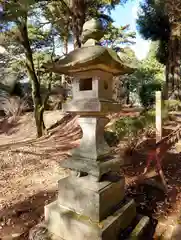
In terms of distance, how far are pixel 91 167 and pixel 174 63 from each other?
8.13 metres

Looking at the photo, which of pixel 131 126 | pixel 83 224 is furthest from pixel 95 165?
pixel 131 126

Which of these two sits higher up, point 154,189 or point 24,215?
point 154,189

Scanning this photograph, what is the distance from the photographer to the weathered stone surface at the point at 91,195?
5.69 ft

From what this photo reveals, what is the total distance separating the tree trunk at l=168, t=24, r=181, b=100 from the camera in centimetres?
813

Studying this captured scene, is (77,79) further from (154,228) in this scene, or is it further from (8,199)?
(8,199)

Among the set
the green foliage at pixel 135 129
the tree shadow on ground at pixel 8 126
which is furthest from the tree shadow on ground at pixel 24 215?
the tree shadow on ground at pixel 8 126

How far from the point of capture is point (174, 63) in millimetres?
8492

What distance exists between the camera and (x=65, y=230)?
72.2 inches

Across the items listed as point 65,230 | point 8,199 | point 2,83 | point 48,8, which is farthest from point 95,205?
point 2,83

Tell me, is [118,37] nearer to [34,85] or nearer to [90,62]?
[34,85]

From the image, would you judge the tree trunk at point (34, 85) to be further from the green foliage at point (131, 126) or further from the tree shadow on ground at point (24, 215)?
the tree shadow on ground at point (24, 215)

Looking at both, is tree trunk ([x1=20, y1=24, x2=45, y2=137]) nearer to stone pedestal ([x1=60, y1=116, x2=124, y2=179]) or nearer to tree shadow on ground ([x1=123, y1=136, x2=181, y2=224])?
tree shadow on ground ([x1=123, y1=136, x2=181, y2=224])

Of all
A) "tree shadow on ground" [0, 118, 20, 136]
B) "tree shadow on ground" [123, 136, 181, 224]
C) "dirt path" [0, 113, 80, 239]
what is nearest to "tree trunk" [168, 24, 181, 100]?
"dirt path" [0, 113, 80, 239]

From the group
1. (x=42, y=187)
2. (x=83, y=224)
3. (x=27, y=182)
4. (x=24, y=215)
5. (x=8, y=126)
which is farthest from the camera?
(x=8, y=126)
